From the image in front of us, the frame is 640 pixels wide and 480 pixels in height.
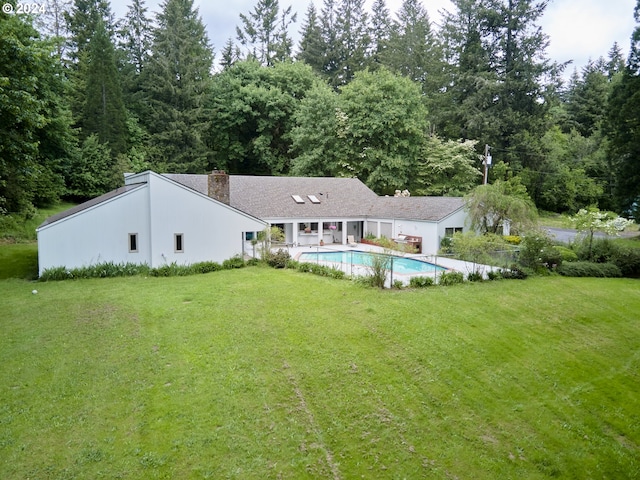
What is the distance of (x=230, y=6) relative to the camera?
149 ft

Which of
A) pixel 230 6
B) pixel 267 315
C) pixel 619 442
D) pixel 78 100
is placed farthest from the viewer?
pixel 230 6

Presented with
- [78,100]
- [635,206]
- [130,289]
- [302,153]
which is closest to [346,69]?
[302,153]

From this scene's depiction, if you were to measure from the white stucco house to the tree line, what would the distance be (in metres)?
9.14

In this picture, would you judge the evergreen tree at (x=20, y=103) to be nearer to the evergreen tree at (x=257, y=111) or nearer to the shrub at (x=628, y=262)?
the evergreen tree at (x=257, y=111)

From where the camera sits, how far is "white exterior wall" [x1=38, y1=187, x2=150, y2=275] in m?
16.9

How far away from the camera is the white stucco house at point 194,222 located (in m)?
17.3

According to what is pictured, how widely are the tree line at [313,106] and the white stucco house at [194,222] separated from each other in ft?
30.0

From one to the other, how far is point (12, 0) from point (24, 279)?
1261cm

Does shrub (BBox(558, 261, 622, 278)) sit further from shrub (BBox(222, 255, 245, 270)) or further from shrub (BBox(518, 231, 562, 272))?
shrub (BBox(222, 255, 245, 270))

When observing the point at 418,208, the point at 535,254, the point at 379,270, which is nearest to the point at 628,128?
the point at 535,254

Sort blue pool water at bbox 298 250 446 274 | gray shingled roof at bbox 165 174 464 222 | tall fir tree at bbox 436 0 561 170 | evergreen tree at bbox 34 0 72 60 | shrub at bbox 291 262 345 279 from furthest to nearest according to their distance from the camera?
tall fir tree at bbox 436 0 561 170, evergreen tree at bbox 34 0 72 60, gray shingled roof at bbox 165 174 464 222, blue pool water at bbox 298 250 446 274, shrub at bbox 291 262 345 279

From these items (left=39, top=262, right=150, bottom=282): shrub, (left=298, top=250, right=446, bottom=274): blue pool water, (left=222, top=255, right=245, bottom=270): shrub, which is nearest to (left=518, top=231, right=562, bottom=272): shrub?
(left=298, top=250, right=446, bottom=274): blue pool water

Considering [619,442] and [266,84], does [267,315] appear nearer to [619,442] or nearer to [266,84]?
[619,442]

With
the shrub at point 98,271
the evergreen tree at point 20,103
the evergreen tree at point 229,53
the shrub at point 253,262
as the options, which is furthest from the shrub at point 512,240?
the evergreen tree at point 229,53
